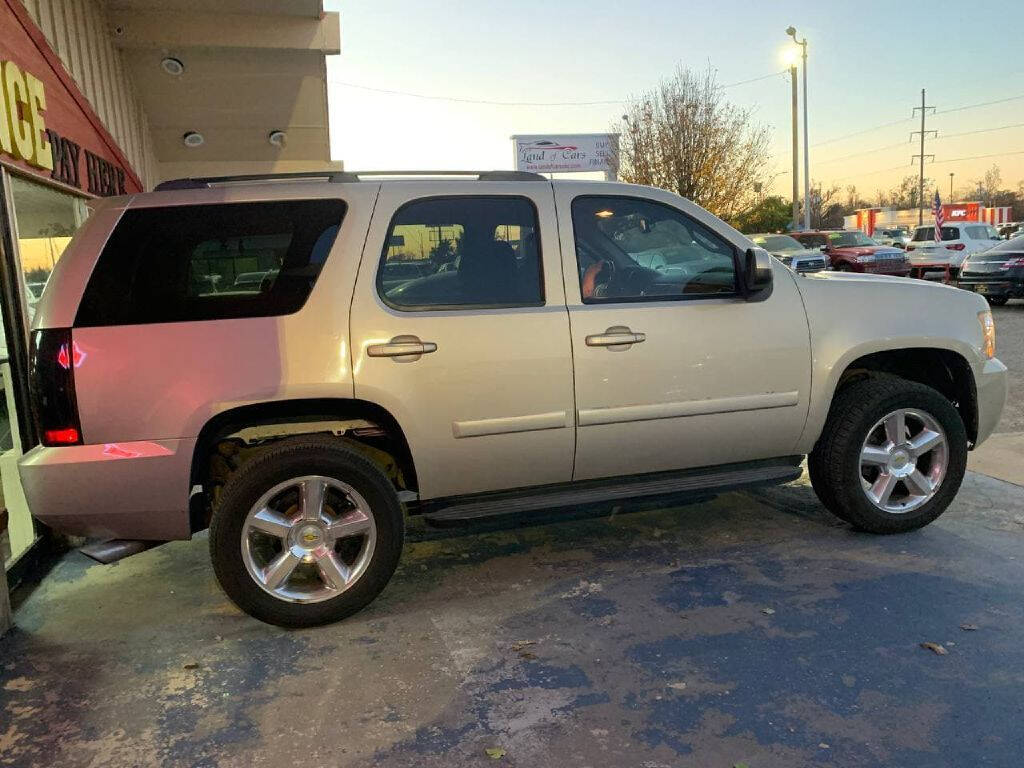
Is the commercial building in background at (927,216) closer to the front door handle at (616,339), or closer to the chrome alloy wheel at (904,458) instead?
the chrome alloy wheel at (904,458)

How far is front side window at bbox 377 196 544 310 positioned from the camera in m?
3.65

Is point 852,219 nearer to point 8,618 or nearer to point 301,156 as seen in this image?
point 301,156

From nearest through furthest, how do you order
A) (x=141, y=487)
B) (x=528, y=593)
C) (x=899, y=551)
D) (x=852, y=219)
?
1. (x=141, y=487)
2. (x=528, y=593)
3. (x=899, y=551)
4. (x=852, y=219)

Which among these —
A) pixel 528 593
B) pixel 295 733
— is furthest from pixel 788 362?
pixel 295 733

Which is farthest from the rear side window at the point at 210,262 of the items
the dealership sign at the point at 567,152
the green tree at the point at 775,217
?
the green tree at the point at 775,217

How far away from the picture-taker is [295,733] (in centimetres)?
278

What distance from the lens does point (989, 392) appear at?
14.8 ft

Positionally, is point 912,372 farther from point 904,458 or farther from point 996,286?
point 996,286

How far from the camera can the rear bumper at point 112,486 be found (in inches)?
129

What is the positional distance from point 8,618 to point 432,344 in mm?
2326

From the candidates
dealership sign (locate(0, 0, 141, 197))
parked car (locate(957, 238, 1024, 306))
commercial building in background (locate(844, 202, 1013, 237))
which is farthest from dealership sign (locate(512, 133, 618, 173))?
commercial building in background (locate(844, 202, 1013, 237))

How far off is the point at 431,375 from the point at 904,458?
9.00 feet

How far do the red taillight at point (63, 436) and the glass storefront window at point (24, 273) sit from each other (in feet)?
3.43

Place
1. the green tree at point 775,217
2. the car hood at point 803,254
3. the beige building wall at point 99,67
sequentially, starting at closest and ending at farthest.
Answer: the beige building wall at point 99,67 < the car hood at point 803,254 < the green tree at point 775,217
